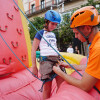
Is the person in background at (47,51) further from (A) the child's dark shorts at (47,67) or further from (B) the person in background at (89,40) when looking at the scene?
(B) the person in background at (89,40)

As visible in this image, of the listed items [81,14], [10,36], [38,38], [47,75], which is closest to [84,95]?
[81,14]

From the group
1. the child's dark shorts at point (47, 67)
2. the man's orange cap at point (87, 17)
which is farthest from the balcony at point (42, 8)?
the man's orange cap at point (87, 17)

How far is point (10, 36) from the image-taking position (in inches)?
65.6

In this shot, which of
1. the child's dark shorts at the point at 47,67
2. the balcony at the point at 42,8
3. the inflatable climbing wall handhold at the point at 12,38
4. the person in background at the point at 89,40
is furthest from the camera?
the balcony at the point at 42,8

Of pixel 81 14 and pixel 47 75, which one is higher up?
pixel 81 14

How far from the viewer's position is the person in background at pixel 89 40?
2.16 feet

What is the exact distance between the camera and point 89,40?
0.80 meters

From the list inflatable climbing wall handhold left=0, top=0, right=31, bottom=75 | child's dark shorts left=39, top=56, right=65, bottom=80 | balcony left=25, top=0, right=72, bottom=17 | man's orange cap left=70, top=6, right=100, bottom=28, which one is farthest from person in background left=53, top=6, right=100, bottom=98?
balcony left=25, top=0, right=72, bottom=17

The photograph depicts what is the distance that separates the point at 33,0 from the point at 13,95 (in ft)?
56.6

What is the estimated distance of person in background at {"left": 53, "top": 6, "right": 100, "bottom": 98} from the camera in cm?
66

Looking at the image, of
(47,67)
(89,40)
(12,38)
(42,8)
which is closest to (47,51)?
(47,67)

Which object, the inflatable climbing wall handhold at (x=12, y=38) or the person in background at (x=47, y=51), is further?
the inflatable climbing wall handhold at (x=12, y=38)

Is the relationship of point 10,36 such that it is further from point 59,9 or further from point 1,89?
point 59,9

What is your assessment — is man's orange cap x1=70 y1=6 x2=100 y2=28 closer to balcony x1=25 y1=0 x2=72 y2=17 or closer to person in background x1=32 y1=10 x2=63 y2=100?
person in background x1=32 y1=10 x2=63 y2=100
